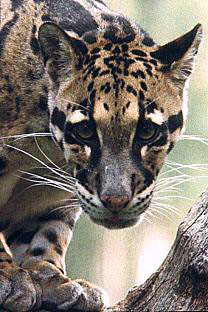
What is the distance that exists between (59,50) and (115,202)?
1.00 m

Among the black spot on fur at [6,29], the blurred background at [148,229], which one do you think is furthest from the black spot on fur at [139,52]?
the blurred background at [148,229]

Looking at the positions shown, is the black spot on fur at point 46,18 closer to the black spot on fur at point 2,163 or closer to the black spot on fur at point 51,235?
the black spot on fur at point 2,163

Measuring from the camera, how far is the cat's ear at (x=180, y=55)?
539 cm

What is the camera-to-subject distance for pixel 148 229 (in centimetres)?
1733

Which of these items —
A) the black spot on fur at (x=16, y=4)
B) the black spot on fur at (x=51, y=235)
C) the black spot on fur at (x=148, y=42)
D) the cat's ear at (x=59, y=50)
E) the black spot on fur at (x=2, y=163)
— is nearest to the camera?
the cat's ear at (x=59, y=50)

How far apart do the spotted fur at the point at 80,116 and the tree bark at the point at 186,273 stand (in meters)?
0.39

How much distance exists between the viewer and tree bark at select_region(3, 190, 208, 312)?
15.3 feet

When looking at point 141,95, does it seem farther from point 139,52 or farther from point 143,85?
point 139,52

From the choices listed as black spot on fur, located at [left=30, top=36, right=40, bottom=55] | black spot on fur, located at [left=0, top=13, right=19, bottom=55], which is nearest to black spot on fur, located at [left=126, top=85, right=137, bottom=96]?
black spot on fur, located at [left=30, top=36, right=40, bottom=55]

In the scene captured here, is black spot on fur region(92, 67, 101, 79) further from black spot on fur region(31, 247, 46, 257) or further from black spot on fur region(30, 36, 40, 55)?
black spot on fur region(31, 247, 46, 257)

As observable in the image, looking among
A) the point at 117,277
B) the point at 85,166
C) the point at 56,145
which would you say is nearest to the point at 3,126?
the point at 56,145

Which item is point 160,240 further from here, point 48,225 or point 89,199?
point 89,199

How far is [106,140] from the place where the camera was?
5.10 metres

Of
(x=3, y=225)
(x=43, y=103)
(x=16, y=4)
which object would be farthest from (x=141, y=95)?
(x=3, y=225)
